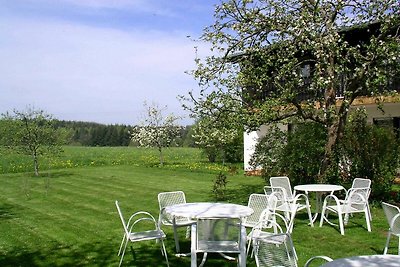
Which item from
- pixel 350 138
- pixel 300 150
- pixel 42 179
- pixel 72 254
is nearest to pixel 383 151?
pixel 350 138

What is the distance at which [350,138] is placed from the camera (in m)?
11.4

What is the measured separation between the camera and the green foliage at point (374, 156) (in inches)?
435

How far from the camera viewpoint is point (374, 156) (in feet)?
36.5

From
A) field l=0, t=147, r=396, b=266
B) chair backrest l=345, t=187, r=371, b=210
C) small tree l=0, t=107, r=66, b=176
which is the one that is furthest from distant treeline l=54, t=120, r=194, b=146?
chair backrest l=345, t=187, r=371, b=210

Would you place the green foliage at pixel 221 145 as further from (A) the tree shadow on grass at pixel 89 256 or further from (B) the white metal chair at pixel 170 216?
(A) the tree shadow on grass at pixel 89 256

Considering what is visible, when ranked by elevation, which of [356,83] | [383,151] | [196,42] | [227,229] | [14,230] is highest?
[196,42]

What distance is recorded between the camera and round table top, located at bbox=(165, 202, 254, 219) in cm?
554

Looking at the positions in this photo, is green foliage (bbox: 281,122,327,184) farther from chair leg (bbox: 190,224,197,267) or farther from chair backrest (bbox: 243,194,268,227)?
chair leg (bbox: 190,224,197,267)

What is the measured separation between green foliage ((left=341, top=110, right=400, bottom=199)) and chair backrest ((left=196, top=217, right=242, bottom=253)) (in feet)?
21.1

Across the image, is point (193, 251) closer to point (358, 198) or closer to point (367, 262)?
point (367, 262)

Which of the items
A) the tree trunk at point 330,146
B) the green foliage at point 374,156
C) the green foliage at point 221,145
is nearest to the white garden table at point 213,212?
the tree trunk at point 330,146

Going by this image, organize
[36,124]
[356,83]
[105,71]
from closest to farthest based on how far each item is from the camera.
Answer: [356,83]
[36,124]
[105,71]

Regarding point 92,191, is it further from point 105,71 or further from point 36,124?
point 105,71

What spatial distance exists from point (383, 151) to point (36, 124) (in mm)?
13553
